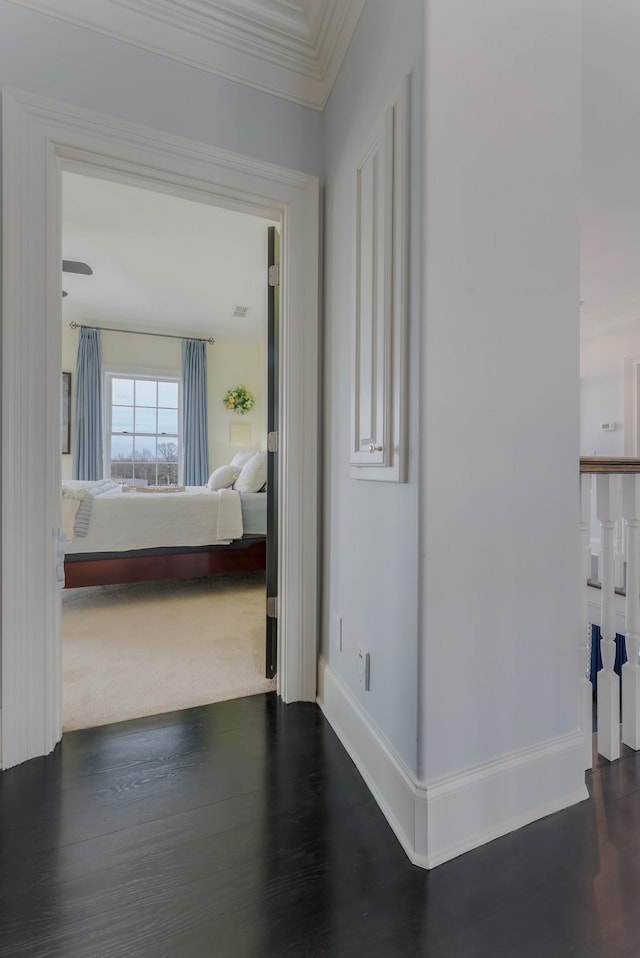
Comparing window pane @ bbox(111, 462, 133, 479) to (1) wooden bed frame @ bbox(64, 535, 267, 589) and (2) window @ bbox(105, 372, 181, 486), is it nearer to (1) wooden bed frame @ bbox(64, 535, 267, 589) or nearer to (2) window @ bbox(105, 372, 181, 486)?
(2) window @ bbox(105, 372, 181, 486)

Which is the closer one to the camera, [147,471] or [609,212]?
[609,212]

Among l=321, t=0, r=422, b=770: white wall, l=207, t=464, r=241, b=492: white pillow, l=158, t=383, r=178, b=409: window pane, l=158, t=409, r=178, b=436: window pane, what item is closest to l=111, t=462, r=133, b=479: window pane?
l=158, t=409, r=178, b=436: window pane

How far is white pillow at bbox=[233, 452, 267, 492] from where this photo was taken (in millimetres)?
3756

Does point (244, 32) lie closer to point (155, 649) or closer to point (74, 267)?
point (155, 649)

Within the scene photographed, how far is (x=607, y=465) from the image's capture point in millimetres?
1438

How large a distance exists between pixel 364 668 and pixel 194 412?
5.10 meters

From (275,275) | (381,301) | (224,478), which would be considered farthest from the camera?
(224,478)

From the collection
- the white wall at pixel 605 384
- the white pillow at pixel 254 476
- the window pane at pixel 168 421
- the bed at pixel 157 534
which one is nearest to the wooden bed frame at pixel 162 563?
the bed at pixel 157 534

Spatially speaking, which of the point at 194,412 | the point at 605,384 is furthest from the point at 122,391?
the point at 605,384

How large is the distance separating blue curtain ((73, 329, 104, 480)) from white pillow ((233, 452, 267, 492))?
2.61 meters

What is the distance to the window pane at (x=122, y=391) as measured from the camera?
18.7 ft

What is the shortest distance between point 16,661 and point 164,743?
1.93 ft

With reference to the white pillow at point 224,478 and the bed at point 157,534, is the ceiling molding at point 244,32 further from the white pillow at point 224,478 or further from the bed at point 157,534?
the white pillow at point 224,478

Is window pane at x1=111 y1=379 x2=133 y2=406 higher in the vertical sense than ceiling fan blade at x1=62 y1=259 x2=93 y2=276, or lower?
lower
